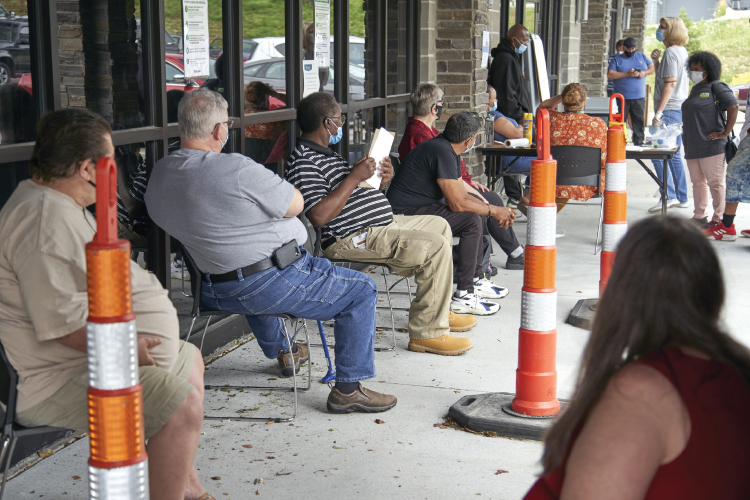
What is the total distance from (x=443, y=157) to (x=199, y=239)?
2.14 meters

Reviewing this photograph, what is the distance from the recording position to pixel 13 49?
10.2 ft

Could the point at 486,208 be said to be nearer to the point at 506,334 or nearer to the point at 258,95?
the point at 506,334

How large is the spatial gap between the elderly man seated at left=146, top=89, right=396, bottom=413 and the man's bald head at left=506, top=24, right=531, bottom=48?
5.78 meters

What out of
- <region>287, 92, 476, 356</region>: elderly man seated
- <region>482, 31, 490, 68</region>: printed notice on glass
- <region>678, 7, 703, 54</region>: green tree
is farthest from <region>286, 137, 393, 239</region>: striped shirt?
<region>678, 7, 703, 54</region>: green tree

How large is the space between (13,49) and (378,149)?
2.03m

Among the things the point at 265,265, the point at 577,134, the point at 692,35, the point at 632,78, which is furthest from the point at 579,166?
the point at 692,35

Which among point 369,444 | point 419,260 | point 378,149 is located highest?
point 378,149

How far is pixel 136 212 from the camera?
3939 millimetres

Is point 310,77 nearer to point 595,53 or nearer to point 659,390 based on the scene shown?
point 659,390

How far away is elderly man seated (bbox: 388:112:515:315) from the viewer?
523 cm

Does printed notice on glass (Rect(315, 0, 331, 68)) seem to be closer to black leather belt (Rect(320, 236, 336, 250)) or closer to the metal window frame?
the metal window frame

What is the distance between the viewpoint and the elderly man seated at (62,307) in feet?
7.48

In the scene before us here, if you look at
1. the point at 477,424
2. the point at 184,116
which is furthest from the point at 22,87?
the point at 477,424

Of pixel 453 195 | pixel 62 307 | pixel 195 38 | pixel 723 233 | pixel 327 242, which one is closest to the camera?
pixel 62 307
